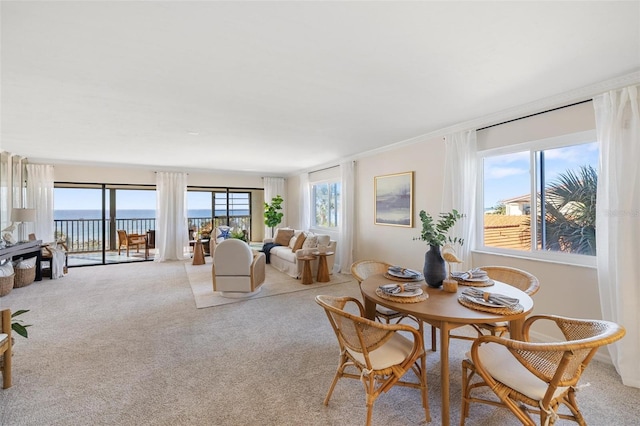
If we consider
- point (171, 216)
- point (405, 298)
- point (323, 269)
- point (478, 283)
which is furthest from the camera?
point (171, 216)

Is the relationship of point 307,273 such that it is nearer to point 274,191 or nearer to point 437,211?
point 437,211

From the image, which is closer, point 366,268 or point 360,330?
point 360,330

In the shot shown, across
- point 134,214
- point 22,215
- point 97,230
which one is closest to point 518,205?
point 22,215

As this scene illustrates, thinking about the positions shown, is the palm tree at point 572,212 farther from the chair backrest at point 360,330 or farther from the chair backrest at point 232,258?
the chair backrest at point 232,258

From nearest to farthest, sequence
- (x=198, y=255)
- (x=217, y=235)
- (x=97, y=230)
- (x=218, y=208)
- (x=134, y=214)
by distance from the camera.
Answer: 1. (x=198, y=255)
2. (x=217, y=235)
3. (x=97, y=230)
4. (x=134, y=214)
5. (x=218, y=208)

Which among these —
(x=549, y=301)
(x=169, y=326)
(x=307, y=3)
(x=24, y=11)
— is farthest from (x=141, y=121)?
(x=549, y=301)

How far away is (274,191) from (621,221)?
24.0ft

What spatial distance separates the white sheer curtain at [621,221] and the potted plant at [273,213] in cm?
670

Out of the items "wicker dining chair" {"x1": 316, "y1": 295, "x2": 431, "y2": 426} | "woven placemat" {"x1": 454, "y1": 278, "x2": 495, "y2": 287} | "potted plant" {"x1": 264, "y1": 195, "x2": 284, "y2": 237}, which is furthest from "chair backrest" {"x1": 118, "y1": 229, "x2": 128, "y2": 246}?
"woven placemat" {"x1": 454, "y1": 278, "x2": 495, "y2": 287}

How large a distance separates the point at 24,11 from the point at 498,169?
427 centimetres

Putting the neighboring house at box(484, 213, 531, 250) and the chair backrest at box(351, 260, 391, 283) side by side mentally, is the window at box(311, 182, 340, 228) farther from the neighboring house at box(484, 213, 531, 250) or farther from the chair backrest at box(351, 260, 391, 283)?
the chair backrest at box(351, 260, 391, 283)

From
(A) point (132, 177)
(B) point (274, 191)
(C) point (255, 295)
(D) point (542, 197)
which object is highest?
(A) point (132, 177)

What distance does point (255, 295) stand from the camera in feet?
14.0

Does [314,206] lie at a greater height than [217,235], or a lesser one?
greater
